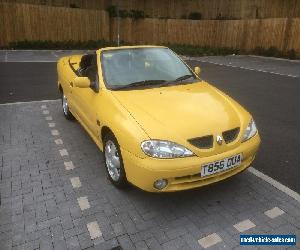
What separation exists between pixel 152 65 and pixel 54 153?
2195mm

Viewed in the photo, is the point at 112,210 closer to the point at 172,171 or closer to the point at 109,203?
the point at 109,203

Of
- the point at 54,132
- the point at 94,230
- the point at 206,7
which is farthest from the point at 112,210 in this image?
the point at 206,7

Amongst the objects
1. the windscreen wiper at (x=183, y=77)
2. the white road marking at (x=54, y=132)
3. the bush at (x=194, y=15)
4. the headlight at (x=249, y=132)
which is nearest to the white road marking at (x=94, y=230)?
the headlight at (x=249, y=132)

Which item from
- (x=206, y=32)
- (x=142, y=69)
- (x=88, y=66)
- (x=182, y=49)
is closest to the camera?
(x=142, y=69)

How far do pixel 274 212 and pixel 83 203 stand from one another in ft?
7.50

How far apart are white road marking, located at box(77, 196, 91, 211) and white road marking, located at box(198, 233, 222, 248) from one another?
141cm

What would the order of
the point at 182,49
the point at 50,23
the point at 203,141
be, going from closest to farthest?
the point at 203,141 < the point at 182,49 < the point at 50,23

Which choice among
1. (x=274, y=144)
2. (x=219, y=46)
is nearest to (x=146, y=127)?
(x=274, y=144)

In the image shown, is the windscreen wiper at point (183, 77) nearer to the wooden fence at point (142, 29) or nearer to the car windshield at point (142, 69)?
the car windshield at point (142, 69)

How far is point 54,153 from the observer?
5.21m

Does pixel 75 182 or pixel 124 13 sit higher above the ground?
pixel 124 13

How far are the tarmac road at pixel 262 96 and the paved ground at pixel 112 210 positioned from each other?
2.40ft

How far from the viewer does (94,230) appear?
3.34 metres

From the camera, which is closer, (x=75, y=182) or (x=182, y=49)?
(x=75, y=182)
